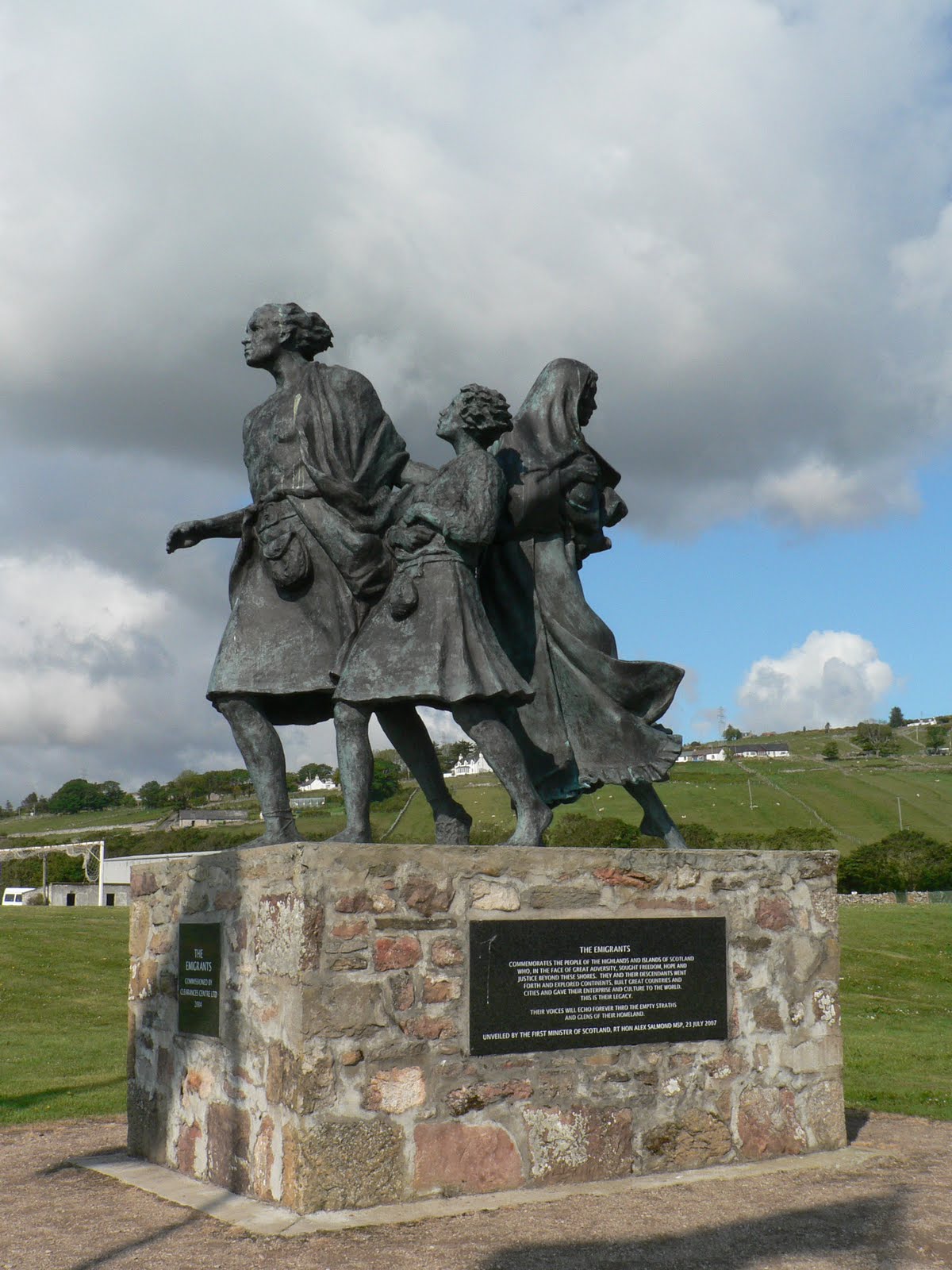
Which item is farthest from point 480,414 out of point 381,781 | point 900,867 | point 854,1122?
point 900,867

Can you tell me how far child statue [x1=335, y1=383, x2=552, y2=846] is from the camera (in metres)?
6.03

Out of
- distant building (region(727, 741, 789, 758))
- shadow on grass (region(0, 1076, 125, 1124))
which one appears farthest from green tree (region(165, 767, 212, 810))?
shadow on grass (region(0, 1076, 125, 1124))

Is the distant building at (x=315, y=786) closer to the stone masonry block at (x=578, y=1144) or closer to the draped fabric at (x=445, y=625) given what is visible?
the draped fabric at (x=445, y=625)

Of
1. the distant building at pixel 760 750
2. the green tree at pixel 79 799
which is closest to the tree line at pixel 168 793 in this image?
the green tree at pixel 79 799

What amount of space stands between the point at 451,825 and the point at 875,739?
15590 cm

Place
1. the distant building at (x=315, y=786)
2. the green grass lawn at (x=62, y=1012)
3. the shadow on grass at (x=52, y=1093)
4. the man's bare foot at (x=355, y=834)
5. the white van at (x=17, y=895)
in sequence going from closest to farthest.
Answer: the man's bare foot at (x=355, y=834), the shadow on grass at (x=52, y=1093), the green grass lawn at (x=62, y=1012), the white van at (x=17, y=895), the distant building at (x=315, y=786)

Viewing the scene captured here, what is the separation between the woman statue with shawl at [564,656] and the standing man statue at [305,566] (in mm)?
576

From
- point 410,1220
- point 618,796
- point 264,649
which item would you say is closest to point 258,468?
point 264,649

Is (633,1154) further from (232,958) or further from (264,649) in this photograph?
(264,649)

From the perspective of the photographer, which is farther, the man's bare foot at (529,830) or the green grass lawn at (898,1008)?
the green grass lawn at (898,1008)

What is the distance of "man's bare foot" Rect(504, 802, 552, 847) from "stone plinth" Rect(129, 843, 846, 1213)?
0.23 metres

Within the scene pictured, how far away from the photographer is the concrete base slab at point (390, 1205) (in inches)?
198

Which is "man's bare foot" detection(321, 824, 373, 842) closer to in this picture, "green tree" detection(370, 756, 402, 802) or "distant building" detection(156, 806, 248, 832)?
"green tree" detection(370, 756, 402, 802)

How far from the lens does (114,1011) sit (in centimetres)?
1517
